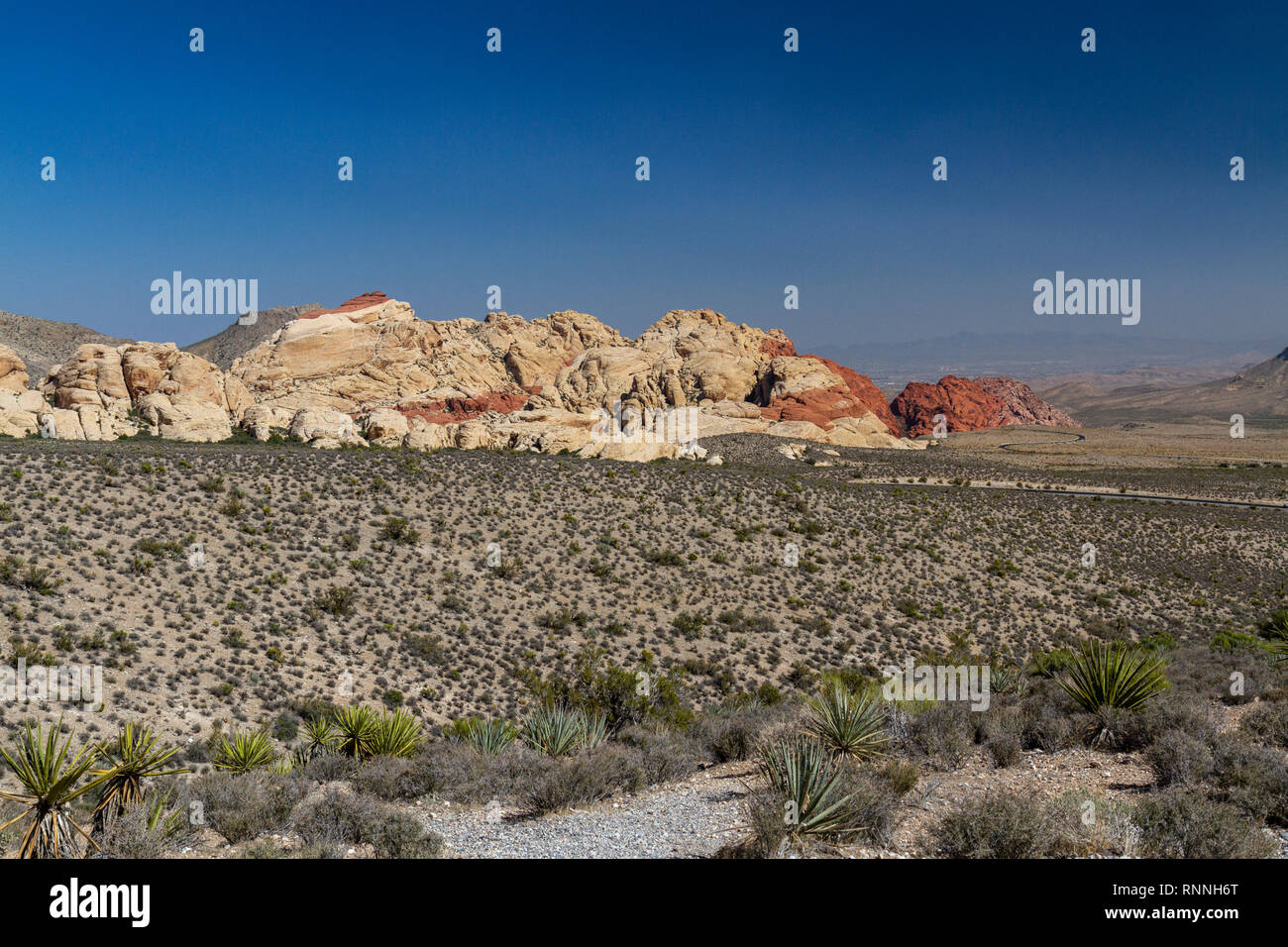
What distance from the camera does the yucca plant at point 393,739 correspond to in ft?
33.9

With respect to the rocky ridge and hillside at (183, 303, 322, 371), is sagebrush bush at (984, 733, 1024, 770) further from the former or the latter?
Result: hillside at (183, 303, 322, 371)

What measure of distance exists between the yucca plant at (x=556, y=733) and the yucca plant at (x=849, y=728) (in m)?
3.31

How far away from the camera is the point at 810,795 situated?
641cm

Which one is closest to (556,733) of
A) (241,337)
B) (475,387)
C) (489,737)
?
(489,737)

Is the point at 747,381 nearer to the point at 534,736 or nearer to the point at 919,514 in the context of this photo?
the point at 919,514

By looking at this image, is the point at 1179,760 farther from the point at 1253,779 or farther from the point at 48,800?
the point at 48,800

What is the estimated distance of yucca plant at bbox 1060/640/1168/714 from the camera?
9.45 m

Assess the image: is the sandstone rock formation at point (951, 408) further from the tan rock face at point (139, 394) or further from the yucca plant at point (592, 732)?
the yucca plant at point (592, 732)

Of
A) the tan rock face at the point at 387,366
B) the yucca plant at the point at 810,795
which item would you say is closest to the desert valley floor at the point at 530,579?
the yucca plant at the point at 810,795

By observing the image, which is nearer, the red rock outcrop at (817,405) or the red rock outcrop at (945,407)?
the red rock outcrop at (817,405)

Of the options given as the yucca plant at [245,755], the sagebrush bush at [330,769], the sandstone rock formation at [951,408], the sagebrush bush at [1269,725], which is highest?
the sandstone rock formation at [951,408]

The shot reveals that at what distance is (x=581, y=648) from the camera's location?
20.5 meters

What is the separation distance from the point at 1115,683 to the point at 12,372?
57.5 m
